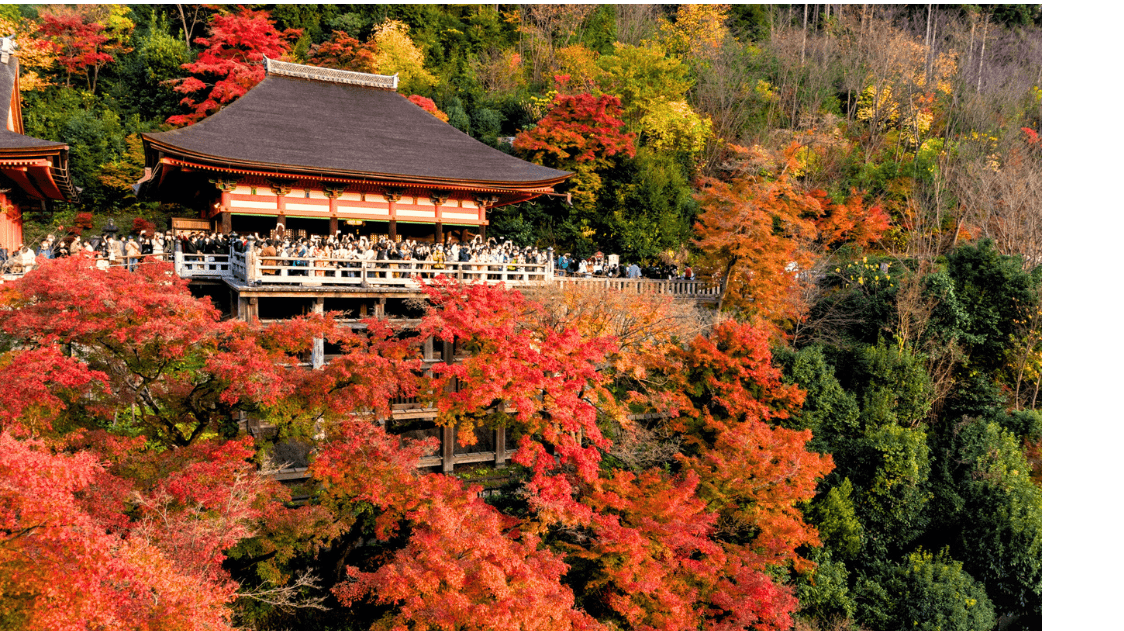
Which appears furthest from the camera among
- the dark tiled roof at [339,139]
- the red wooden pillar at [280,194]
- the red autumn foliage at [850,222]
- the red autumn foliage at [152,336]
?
the red autumn foliage at [850,222]

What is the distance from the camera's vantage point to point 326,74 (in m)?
18.7

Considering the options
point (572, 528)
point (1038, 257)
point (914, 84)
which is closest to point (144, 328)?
point (572, 528)

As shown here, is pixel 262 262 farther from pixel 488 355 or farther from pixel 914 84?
pixel 914 84

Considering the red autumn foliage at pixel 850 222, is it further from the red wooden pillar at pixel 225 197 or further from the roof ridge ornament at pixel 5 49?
the roof ridge ornament at pixel 5 49

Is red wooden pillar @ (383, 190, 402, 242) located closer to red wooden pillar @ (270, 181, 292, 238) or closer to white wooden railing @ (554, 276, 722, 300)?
red wooden pillar @ (270, 181, 292, 238)

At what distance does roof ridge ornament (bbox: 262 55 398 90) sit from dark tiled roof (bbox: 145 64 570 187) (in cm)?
12

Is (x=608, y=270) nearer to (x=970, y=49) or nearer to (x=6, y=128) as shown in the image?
(x=6, y=128)

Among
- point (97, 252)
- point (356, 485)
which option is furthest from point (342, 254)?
point (356, 485)

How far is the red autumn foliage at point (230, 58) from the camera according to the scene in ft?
79.0

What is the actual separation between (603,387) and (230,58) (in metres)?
23.3

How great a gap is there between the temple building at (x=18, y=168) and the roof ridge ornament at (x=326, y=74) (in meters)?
5.81

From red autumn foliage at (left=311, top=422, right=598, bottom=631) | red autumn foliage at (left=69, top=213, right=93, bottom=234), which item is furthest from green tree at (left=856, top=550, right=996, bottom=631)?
red autumn foliage at (left=69, top=213, right=93, bottom=234)

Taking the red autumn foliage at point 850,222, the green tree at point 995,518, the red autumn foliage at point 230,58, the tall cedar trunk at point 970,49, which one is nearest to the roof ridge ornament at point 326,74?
the red autumn foliage at point 230,58

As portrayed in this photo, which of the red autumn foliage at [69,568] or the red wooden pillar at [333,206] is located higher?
the red wooden pillar at [333,206]
